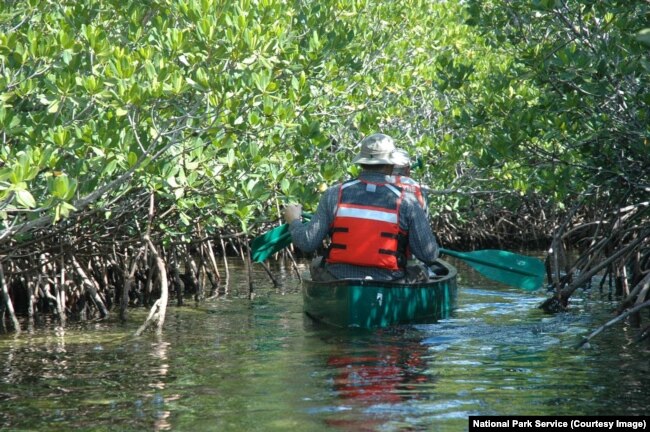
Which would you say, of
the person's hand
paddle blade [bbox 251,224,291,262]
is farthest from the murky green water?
the person's hand

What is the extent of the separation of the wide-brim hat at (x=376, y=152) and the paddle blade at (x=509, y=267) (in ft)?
3.76

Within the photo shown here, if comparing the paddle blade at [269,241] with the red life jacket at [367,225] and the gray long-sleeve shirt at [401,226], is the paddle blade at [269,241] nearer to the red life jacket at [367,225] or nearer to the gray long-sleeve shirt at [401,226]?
the gray long-sleeve shirt at [401,226]

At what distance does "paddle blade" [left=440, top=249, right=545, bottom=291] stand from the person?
0.86 meters

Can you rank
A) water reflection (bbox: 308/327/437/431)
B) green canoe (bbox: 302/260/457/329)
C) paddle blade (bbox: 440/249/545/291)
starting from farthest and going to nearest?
1. paddle blade (bbox: 440/249/545/291)
2. green canoe (bbox: 302/260/457/329)
3. water reflection (bbox: 308/327/437/431)

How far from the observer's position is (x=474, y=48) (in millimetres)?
15578

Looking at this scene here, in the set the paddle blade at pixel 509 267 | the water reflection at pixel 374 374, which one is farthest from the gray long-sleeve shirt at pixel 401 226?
the paddle blade at pixel 509 267

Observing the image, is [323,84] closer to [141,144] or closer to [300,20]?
[300,20]

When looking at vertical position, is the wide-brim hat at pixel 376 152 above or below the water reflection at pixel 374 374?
above

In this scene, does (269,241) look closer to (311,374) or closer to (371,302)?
(371,302)

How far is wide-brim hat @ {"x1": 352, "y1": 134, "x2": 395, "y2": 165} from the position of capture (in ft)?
22.3

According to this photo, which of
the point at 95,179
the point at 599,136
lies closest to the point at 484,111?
the point at 599,136

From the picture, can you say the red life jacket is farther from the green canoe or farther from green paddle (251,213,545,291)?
green paddle (251,213,545,291)

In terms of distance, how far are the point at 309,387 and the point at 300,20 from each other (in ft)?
12.5

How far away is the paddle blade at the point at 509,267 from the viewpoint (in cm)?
762
